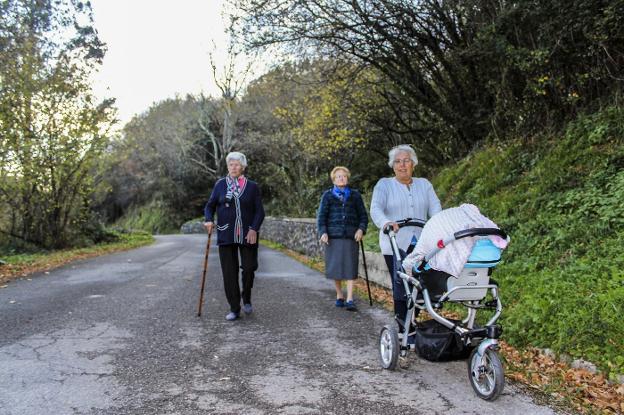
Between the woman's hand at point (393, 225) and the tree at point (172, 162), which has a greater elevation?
the tree at point (172, 162)

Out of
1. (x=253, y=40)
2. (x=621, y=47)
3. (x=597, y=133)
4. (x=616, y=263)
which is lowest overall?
(x=616, y=263)

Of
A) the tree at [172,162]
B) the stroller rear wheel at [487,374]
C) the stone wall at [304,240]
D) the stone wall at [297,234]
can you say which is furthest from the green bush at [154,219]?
the stroller rear wheel at [487,374]

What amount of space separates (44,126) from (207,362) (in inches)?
555

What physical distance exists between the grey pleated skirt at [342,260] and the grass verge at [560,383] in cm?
270

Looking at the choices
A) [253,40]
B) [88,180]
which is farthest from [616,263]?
[88,180]

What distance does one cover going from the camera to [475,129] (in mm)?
14273

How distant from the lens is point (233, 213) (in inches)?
270

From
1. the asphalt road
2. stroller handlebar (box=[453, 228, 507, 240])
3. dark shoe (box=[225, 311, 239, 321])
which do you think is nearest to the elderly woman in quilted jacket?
the asphalt road

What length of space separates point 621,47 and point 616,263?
5.42m

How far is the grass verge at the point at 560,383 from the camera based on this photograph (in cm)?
372

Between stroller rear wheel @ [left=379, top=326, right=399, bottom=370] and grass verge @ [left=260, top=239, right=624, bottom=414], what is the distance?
0.95 meters

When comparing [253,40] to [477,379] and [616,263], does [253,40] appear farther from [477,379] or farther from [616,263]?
[477,379]

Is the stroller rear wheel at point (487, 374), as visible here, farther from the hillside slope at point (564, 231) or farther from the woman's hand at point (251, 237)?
the woman's hand at point (251, 237)

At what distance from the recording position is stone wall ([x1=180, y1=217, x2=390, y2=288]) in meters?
9.44
